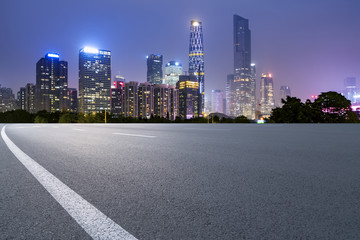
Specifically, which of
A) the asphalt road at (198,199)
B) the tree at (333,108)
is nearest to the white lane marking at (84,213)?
the asphalt road at (198,199)

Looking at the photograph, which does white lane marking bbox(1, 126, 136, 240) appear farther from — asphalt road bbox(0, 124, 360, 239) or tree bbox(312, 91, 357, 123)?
tree bbox(312, 91, 357, 123)

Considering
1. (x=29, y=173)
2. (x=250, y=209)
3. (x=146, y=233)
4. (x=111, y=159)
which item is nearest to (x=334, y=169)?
(x=250, y=209)

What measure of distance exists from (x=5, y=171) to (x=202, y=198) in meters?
3.20

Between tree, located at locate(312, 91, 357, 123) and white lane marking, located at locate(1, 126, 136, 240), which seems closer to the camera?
white lane marking, located at locate(1, 126, 136, 240)

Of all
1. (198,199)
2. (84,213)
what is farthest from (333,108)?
(84,213)

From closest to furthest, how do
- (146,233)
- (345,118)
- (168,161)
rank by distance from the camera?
1. (146,233)
2. (168,161)
3. (345,118)

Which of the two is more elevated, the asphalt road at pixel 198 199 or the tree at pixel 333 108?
the tree at pixel 333 108

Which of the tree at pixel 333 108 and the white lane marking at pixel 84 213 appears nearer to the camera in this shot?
the white lane marking at pixel 84 213

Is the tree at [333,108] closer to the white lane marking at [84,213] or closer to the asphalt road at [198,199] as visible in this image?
the asphalt road at [198,199]

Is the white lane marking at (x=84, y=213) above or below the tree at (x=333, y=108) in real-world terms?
below

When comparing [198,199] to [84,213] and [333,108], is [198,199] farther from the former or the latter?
[333,108]

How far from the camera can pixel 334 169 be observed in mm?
3832

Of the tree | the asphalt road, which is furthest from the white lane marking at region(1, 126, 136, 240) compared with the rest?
the tree

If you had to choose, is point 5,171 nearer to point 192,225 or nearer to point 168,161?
point 168,161
